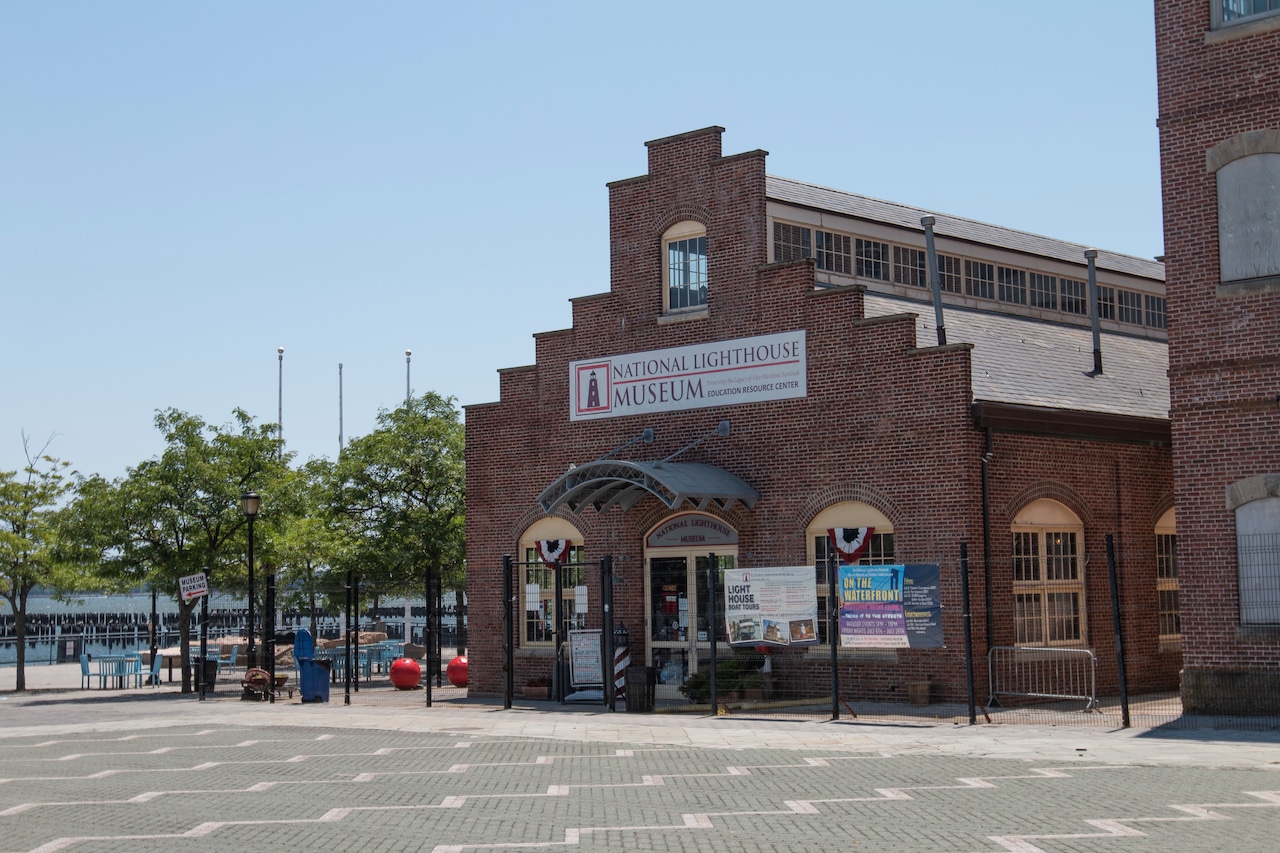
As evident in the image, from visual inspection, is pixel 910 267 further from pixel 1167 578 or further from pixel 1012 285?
pixel 1167 578

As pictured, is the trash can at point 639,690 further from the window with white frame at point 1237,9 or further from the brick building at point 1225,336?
the window with white frame at point 1237,9

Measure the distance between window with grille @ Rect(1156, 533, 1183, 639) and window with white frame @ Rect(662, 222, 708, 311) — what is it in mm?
9950

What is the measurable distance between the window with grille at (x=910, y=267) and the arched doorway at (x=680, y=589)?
25.1 ft

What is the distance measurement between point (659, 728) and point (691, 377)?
7892mm

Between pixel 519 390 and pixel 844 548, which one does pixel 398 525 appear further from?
pixel 844 548

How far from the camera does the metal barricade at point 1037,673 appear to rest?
2234 centimetres

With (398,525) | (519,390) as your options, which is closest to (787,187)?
(519,390)

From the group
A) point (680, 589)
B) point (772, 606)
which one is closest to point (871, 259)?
point (680, 589)

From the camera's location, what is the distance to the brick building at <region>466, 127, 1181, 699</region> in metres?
23.0

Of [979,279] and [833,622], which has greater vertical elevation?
[979,279]

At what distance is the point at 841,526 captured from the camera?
78.8 feet

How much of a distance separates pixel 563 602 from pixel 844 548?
266 inches

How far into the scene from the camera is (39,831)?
11859 millimetres

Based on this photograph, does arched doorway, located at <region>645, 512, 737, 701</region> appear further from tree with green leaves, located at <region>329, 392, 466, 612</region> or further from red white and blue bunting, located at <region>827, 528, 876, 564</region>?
tree with green leaves, located at <region>329, 392, 466, 612</region>
